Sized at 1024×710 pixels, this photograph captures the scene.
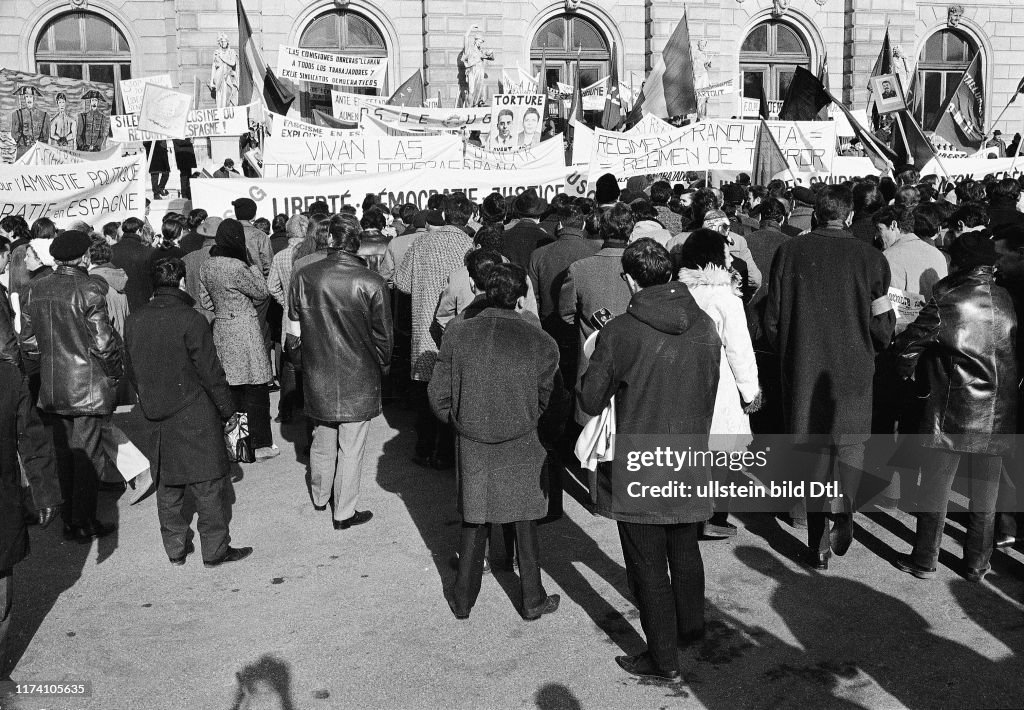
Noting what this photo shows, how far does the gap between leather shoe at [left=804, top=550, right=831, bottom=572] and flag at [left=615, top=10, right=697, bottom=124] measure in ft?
32.9

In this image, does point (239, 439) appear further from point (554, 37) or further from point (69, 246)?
point (554, 37)

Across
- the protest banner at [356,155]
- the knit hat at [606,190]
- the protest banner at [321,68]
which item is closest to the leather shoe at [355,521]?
the knit hat at [606,190]

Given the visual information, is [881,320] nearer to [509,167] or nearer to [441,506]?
[441,506]

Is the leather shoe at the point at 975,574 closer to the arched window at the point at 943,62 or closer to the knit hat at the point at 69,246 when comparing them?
the knit hat at the point at 69,246

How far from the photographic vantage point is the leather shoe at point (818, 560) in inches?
221

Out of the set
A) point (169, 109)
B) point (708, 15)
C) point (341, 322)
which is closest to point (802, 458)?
point (341, 322)

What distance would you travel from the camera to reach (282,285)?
8.57 metres

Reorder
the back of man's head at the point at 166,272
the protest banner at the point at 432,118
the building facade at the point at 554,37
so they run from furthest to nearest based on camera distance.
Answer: the building facade at the point at 554,37, the protest banner at the point at 432,118, the back of man's head at the point at 166,272

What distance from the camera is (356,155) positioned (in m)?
12.5

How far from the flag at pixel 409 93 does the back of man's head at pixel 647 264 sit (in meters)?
15.5

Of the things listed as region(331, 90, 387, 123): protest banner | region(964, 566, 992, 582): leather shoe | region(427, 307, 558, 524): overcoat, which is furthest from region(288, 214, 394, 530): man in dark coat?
region(331, 90, 387, 123): protest banner

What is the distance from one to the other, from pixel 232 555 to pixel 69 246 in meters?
1.98

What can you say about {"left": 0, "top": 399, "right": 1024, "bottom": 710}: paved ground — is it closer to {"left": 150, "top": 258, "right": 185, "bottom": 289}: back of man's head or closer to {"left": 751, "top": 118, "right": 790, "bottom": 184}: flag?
{"left": 150, "top": 258, "right": 185, "bottom": 289}: back of man's head

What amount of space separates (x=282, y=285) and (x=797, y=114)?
6.90 m
